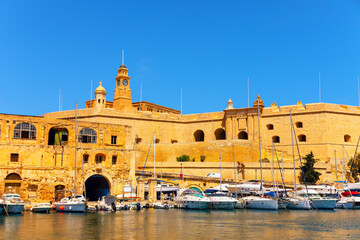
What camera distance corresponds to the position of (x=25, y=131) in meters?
35.3

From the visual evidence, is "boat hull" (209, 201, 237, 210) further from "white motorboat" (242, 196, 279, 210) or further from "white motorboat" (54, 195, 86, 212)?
"white motorboat" (54, 195, 86, 212)

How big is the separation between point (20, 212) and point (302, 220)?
1840cm

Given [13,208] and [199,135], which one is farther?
[199,135]

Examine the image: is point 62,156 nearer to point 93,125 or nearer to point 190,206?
point 93,125

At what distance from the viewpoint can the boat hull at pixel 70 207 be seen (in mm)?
30616

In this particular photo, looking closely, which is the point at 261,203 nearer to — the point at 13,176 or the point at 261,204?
the point at 261,204

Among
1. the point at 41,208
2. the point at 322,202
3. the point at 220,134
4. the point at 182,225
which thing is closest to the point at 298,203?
the point at 322,202

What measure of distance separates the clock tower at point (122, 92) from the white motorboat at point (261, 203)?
2966 centimetres

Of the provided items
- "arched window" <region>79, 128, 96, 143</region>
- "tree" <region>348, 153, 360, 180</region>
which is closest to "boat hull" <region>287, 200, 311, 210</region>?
"tree" <region>348, 153, 360, 180</region>

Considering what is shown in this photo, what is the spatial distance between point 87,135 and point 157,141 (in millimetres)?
24645

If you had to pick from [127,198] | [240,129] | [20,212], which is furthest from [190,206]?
[240,129]

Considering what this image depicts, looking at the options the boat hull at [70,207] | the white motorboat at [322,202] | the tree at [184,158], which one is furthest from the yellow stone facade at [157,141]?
the white motorboat at [322,202]

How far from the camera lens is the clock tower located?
61.1 m

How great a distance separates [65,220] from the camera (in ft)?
87.1
